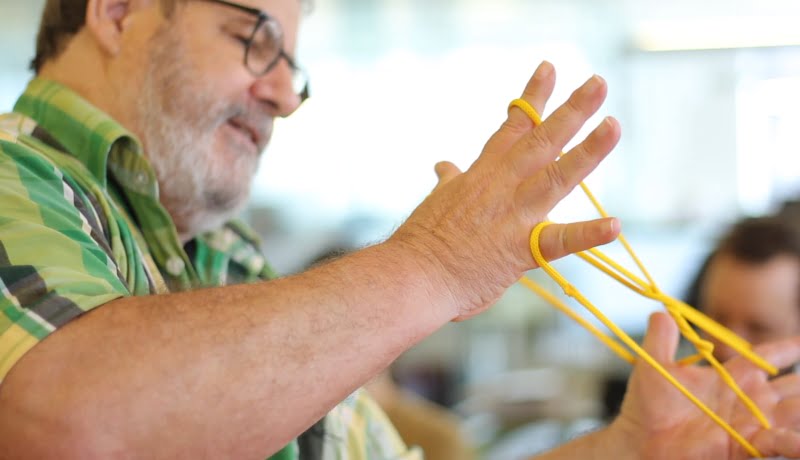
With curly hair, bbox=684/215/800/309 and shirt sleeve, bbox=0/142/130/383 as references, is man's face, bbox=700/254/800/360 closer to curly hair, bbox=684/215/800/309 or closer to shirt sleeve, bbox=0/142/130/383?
curly hair, bbox=684/215/800/309

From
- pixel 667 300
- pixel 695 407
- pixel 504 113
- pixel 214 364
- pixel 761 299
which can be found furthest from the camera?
pixel 504 113

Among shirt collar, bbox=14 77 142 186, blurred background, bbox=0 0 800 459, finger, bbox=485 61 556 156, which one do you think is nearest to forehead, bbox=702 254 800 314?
finger, bbox=485 61 556 156

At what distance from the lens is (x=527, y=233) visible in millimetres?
736

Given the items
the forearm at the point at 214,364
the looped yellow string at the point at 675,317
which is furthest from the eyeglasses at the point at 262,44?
the forearm at the point at 214,364

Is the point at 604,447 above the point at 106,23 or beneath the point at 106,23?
beneath

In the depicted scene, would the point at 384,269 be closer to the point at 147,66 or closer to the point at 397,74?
the point at 147,66

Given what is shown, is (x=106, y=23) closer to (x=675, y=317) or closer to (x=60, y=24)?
(x=60, y=24)

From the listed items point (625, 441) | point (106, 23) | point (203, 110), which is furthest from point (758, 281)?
point (106, 23)

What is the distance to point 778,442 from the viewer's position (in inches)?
38.5

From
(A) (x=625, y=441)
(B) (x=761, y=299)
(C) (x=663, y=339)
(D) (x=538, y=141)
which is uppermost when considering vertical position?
(D) (x=538, y=141)

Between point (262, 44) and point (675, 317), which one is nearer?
point (675, 317)

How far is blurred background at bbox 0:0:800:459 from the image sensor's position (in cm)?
547

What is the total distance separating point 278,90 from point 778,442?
2.48 ft

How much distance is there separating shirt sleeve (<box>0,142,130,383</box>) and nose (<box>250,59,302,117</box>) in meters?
0.41
